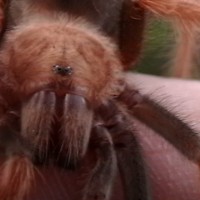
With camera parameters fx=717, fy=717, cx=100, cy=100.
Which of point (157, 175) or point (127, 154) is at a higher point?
point (127, 154)

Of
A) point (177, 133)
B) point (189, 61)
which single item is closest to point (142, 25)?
point (177, 133)

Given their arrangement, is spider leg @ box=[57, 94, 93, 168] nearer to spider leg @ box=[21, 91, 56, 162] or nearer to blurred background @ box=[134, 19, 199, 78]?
spider leg @ box=[21, 91, 56, 162]

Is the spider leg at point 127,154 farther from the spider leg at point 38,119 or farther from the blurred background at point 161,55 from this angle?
the blurred background at point 161,55

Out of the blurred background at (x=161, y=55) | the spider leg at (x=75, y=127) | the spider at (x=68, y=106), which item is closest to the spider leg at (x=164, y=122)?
the spider at (x=68, y=106)

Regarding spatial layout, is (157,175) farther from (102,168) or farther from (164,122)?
(102,168)

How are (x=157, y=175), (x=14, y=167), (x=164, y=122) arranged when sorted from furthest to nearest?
1. (x=157, y=175)
2. (x=164, y=122)
3. (x=14, y=167)

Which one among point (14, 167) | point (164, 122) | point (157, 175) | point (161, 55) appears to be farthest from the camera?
point (161, 55)

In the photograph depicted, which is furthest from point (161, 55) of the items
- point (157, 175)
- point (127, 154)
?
point (127, 154)

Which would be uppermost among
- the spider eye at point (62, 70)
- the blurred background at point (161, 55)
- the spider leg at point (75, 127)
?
the spider eye at point (62, 70)
